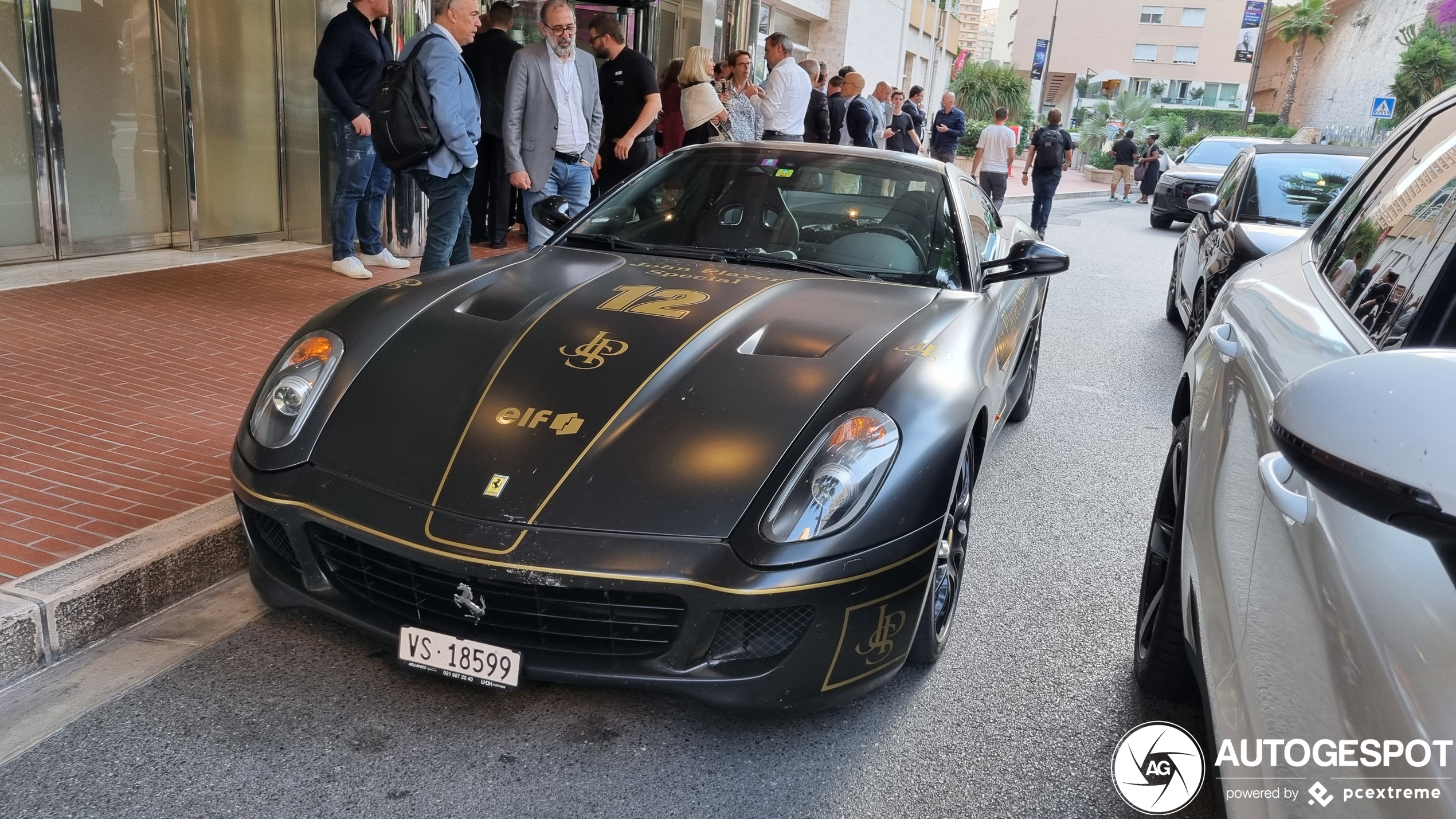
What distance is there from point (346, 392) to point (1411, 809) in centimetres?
251

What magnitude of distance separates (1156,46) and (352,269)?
74.9 meters

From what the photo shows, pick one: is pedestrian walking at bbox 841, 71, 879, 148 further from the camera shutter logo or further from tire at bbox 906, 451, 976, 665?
the camera shutter logo

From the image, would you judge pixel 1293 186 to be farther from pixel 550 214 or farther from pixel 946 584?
pixel 946 584

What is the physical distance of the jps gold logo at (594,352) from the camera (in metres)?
2.97

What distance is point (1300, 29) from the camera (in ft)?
194

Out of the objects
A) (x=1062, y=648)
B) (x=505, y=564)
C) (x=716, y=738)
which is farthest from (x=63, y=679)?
(x=1062, y=648)

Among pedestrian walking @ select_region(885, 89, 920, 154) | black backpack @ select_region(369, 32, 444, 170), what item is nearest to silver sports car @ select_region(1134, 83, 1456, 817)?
black backpack @ select_region(369, 32, 444, 170)

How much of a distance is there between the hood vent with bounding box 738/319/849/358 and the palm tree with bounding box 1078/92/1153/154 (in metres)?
43.3

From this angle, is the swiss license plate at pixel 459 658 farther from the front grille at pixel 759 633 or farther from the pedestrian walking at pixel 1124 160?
the pedestrian walking at pixel 1124 160

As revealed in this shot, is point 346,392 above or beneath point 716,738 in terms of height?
above

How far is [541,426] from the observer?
2.71 metres

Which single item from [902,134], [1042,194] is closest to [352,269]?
[1042,194]

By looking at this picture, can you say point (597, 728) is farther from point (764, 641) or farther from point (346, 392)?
point (346, 392)

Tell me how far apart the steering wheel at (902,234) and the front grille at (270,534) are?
2.23 metres
